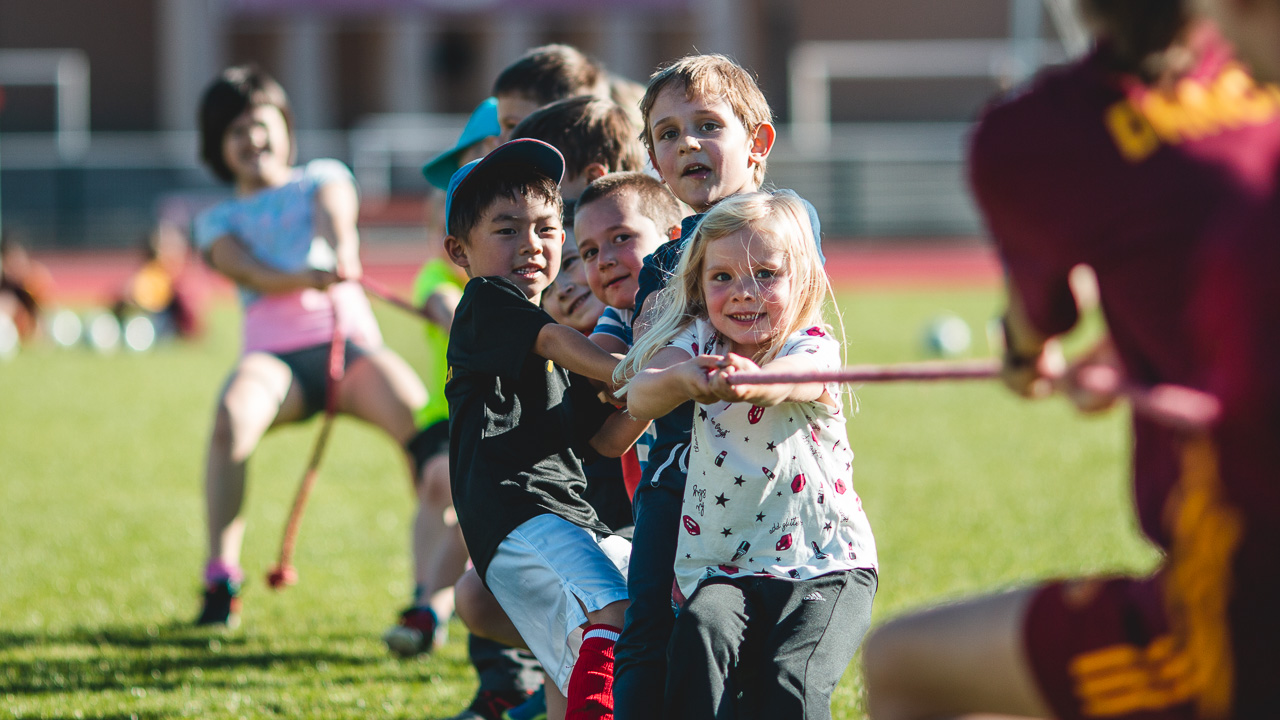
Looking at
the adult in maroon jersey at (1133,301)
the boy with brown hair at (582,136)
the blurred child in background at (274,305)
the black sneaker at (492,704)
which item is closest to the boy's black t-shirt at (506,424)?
the boy with brown hair at (582,136)

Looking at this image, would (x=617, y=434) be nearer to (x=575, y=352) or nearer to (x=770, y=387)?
(x=575, y=352)

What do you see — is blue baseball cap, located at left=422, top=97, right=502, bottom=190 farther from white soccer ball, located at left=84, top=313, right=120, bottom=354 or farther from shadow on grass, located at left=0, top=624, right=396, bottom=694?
white soccer ball, located at left=84, top=313, right=120, bottom=354

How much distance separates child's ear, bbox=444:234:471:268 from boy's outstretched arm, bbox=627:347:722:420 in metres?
0.70

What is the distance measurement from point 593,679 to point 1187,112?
1684 millimetres

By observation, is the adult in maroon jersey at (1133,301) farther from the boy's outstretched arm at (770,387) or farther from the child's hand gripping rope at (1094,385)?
the boy's outstretched arm at (770,387)

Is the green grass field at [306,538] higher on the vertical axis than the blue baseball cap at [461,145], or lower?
lower

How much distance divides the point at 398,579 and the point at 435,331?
143 centimetres

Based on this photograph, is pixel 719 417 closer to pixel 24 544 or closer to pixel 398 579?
pixel 398 579

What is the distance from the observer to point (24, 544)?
6461 millimetres

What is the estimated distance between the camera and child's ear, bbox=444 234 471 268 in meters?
3.30

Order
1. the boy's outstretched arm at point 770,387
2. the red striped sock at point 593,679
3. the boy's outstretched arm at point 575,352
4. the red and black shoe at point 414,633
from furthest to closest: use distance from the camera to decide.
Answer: the red and black shoe at point 414,633 < the boy's outstretched arm at point 575,352 < the red striped sock at point 593,679 < the boy's outstretched arm at point 770,387

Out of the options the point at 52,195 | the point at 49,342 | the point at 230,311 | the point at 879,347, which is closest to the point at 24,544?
the point at 879,347

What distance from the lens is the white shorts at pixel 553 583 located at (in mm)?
2873

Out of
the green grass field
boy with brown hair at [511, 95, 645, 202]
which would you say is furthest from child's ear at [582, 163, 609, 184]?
the green grass field
